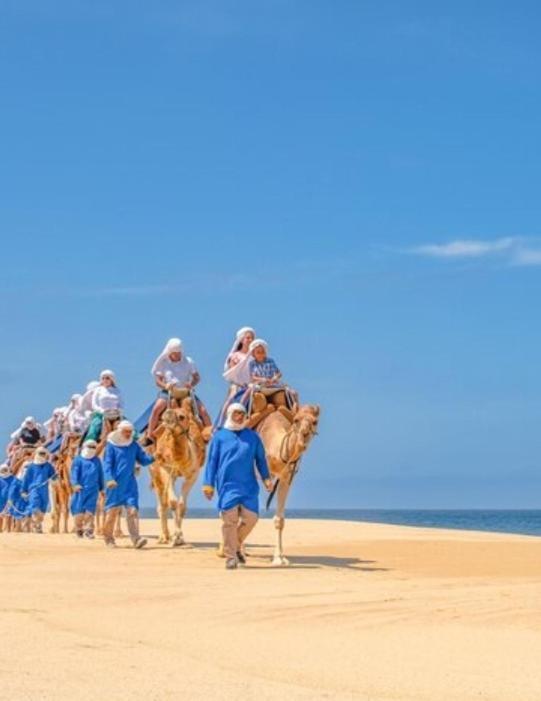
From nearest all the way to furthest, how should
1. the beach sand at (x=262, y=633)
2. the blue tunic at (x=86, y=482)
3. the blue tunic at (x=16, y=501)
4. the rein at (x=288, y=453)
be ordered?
the beach sand at (x=262, y=633) < the rein at (x=288, y=453) < the blue tunic at (x=86, y=482) < the blue tunic at (x=16, y=501)

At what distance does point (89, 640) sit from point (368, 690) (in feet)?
7.72

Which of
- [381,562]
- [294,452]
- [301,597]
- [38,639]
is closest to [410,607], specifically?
[301,597]

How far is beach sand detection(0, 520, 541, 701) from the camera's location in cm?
742

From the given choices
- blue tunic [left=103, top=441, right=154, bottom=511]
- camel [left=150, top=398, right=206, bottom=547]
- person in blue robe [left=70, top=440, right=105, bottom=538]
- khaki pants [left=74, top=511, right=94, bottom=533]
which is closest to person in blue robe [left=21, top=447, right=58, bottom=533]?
khaki pants [left=74, top=511, right=94, bottom=533]

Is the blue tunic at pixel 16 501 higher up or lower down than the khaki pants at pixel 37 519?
higher up

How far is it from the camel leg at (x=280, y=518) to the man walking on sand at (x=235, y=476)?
26.2 inches

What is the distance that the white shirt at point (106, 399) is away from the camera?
77.6 feet

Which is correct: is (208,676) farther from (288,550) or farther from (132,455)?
(288,550)

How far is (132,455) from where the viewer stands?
2016 cm

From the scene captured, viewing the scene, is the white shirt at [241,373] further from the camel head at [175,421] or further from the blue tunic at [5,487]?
the blue tunic at [5,487]

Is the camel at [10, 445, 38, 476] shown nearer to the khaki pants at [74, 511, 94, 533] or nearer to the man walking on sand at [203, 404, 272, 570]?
the khaki pants at [74, 511, 94, 533]

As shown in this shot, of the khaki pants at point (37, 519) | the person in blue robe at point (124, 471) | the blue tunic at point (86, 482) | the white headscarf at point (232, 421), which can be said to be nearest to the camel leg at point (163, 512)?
the person in blue robe at point (124, 471)

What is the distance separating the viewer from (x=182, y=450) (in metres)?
19.8

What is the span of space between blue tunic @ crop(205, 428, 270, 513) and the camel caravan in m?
0.01
